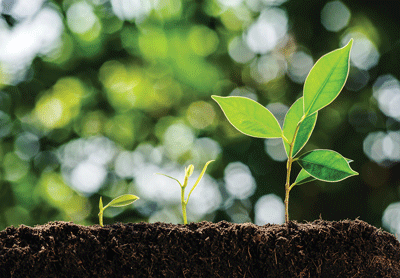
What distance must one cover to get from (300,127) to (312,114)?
0.03 meters

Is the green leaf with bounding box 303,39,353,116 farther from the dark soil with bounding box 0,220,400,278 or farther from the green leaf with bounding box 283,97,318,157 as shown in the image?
the dark soil with bounding box 0,220,400,278

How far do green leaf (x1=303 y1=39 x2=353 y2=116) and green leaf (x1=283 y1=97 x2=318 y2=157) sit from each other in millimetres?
→ 33

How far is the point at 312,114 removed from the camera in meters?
0.44

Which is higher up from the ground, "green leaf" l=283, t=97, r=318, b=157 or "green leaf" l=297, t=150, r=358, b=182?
"green leaf" l=283, t=97, r=318, b=157

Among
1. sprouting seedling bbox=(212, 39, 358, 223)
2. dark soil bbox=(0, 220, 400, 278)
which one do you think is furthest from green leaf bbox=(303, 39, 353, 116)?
dark soil bbox=(0, 220, 400, 278)

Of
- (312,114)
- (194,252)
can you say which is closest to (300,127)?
(312,114)

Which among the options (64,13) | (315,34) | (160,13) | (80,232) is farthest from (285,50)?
(80,232)

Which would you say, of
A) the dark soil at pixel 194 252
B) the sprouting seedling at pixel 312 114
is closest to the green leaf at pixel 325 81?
the sprouting seedling at pixel 312 114

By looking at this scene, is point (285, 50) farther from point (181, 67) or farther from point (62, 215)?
point (62, 215)

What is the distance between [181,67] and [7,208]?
4.06 feet

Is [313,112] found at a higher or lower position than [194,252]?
higher

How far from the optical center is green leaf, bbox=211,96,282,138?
440 millimetres

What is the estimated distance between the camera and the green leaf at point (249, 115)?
44 cm

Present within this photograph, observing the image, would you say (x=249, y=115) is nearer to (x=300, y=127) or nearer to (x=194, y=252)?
(x=300, y=127)
